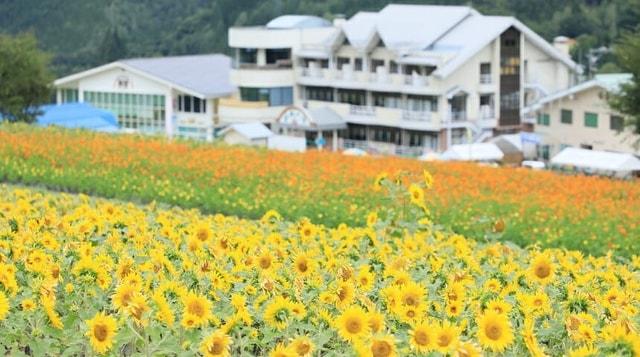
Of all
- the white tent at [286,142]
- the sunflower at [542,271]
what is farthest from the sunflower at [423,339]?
the white tent at [286,142]

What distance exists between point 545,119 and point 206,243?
39.6 metres

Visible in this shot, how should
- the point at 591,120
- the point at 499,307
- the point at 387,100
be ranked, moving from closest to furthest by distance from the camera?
the point at 499,307
the point at 591,120
the point at 387,100

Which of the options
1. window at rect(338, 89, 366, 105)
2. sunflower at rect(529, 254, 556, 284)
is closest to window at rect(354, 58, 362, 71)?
window at rect(338, 89, 366, 105)

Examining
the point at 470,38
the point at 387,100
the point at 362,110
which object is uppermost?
the point at 470,38

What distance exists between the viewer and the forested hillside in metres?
80.2

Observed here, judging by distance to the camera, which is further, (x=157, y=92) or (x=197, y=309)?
(x=157, y=92)

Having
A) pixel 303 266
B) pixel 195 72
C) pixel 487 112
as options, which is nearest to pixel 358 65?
pixel 487 112

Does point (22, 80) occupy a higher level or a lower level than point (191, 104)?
higher

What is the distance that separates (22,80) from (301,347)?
133ft

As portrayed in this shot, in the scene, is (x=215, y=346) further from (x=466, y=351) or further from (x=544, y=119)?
(x=544, y=119)

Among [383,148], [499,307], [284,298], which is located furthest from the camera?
[383,148]

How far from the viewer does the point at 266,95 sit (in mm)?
53125

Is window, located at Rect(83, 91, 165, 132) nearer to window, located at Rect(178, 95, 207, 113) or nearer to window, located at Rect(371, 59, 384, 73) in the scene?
window, located at Rect(178, 95, 207, 113)

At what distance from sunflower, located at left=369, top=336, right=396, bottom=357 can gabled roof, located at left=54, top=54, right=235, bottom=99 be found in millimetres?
48244
